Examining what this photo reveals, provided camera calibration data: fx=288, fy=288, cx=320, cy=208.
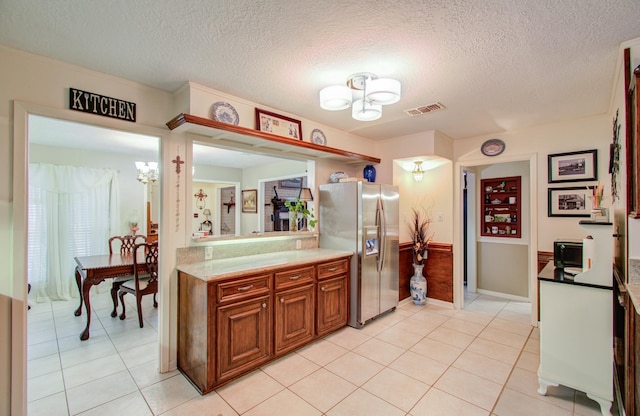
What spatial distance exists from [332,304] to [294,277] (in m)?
0.70

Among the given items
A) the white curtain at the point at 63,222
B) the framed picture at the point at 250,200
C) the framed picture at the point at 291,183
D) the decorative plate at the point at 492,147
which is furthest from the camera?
the framed picture at the point at 291,183

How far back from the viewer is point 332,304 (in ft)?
10.4

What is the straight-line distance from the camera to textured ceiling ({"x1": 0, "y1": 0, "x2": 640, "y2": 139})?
153 centimetres

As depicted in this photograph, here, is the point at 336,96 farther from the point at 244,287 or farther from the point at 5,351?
the point at 5,351

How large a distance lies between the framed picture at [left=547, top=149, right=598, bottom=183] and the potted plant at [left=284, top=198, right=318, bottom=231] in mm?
2928

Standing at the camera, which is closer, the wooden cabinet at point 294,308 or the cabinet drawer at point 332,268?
the wooden cabinet at point 294,308

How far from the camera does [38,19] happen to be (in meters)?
1.60

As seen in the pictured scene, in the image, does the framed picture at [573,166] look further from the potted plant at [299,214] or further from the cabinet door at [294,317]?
the cabinet door at [294,317]

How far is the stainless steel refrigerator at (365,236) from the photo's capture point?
3.38 m

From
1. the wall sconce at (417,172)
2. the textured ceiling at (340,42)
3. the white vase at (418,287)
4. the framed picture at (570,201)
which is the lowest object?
the white vase at (418,287)

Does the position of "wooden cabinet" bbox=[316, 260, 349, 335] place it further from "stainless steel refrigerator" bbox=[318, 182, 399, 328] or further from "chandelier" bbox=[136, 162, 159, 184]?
"chandelier" bbox=[136, 162, 159, 184]

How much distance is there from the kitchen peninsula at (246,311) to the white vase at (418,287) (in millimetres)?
1636

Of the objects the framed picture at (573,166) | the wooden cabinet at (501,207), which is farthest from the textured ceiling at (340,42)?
the wooden cabinet at (501,207)

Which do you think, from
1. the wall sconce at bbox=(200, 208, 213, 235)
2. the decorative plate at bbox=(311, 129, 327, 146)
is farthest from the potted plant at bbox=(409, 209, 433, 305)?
the wall sconce at bbox=(200, 208, 213, 235)
